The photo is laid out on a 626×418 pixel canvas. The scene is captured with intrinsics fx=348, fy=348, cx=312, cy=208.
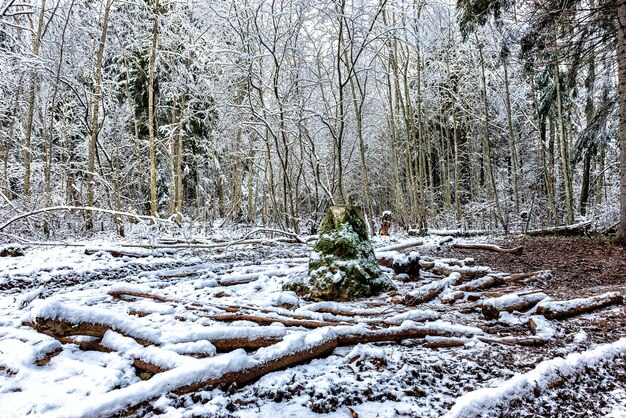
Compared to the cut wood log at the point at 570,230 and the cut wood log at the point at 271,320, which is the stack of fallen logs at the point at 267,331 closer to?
the cut wood log at the point at 271,320

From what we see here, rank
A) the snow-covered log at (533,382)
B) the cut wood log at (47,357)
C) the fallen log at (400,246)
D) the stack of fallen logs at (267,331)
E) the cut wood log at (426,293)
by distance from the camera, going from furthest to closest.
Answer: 1. the fallen log at (400,246)
2. the cut wood log at (426,293)
3. the cut wood log at (47,357)
4. the stack of fallen logs at (267,331)
5. the snow-covered log at (533,382)

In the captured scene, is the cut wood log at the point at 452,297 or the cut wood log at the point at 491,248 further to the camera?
the cut wood log at the point at 491,248

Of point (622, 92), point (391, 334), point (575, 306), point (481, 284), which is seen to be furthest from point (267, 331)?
point (622, 92)

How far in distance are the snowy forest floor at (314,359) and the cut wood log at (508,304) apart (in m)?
0.09

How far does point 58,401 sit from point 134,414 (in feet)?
1.81

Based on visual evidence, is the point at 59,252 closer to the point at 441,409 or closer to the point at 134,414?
the point at 134,414

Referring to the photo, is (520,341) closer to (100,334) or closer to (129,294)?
(100,334)

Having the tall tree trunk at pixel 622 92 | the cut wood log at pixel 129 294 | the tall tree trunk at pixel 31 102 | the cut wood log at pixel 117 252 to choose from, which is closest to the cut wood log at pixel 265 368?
the cut wood log at pixel 129 294

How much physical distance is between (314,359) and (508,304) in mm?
2180

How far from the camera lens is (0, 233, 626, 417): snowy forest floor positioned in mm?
1913

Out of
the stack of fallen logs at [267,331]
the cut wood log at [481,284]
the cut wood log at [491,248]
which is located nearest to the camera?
the stack of fallen logs at [267,331]

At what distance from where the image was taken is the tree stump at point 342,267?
4.58m

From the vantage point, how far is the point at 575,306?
3320 mm

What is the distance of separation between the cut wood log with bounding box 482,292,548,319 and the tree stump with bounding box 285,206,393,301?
4.87 ft
